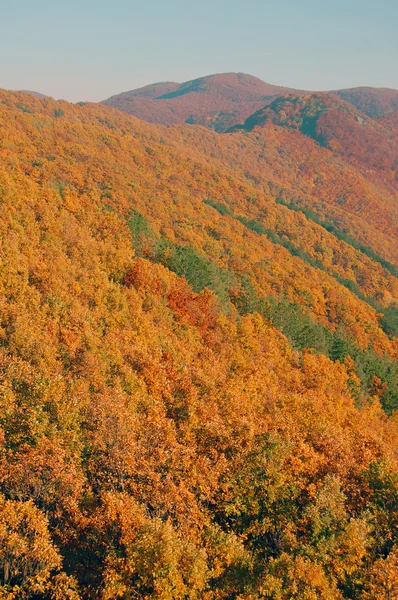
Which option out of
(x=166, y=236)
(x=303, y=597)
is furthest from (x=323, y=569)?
(x=166, y=236)

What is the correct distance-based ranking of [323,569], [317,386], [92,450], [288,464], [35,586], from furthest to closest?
[317,386]
[288,464]
[92,450]
[323,569]
[35,586]

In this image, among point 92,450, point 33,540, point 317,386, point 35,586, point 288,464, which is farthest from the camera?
point 317,386

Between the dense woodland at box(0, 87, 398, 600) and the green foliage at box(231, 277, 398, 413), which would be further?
the green foliage at box(231, 277, 398, 413)

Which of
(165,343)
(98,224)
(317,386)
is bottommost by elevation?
(317,386)

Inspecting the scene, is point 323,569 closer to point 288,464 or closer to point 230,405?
point 288,464

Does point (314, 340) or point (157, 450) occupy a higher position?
point (157, 450)

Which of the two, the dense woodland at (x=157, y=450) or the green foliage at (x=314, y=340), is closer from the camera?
the dense woodland at (x=157, y=450)

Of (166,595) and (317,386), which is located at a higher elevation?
(166,595)

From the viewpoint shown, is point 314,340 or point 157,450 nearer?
point 157,450

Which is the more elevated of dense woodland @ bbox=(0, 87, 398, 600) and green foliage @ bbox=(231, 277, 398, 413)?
dense woodland @ bbox=(0, 87, 398, 600)

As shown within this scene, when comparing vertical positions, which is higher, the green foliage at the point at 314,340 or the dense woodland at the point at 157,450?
the dense woodland at the point at 157,450

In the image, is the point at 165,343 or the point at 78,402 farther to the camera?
the point at 165,343
